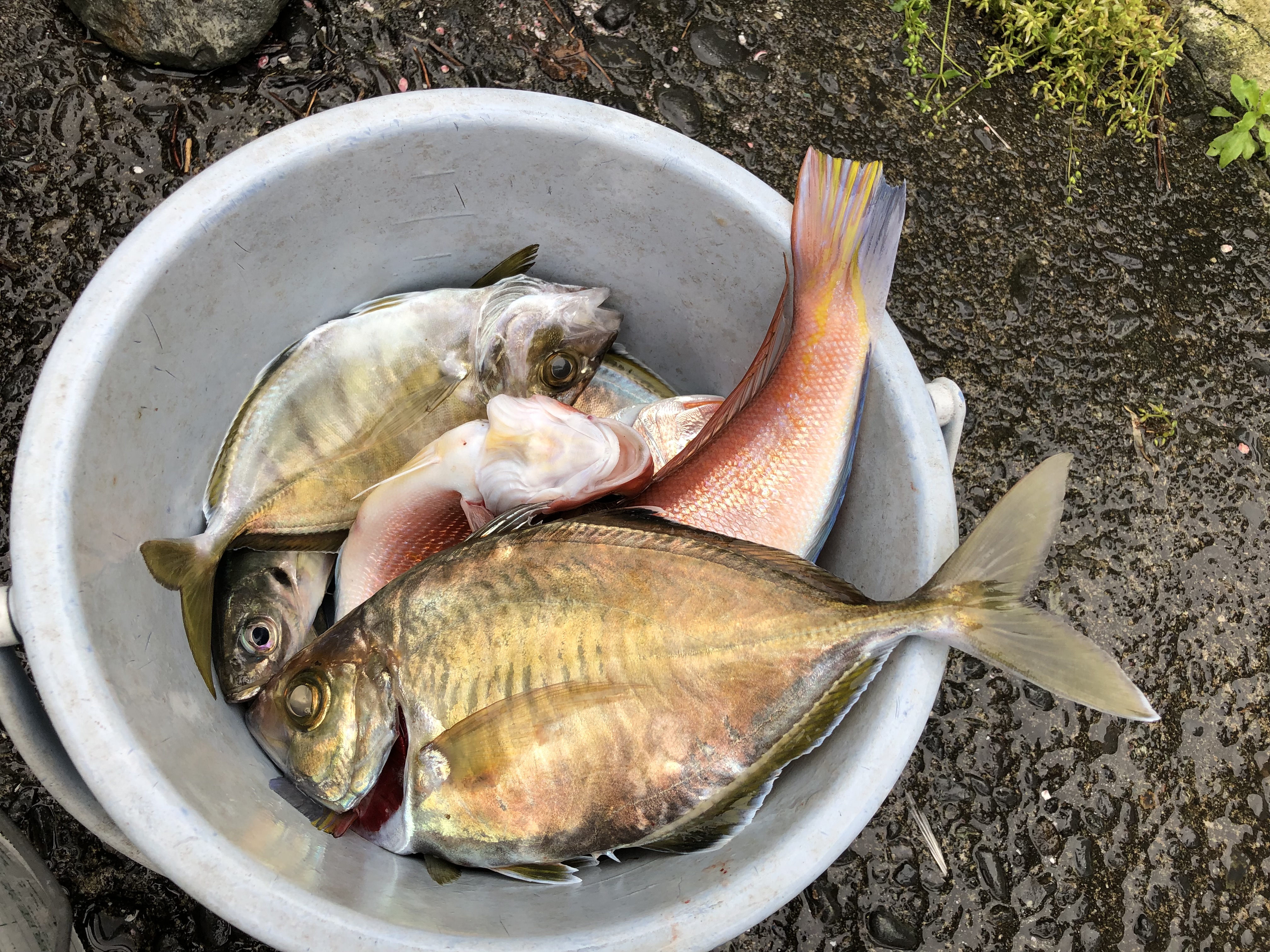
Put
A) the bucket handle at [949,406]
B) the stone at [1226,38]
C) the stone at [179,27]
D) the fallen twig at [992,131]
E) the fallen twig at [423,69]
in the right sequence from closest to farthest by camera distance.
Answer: the bucket handle at [949,406] < the stone at [179,27] < the fallen twig at [423,69] < the fallen twig at [992,131] < the stone at [1226,38]

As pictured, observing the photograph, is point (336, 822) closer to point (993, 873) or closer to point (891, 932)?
point (891, 932)

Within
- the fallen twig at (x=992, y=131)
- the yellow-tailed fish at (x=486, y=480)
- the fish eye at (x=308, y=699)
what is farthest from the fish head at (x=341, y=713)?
the fallen twig at (x=992, y=131)

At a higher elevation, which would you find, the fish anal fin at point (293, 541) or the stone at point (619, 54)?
the stone at point (619, 54)

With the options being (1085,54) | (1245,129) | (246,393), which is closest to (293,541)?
(246,393)

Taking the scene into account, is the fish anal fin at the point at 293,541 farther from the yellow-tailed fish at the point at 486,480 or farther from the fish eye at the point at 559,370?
the fish eye at the point at 559,370

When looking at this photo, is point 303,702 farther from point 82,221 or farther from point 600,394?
point 82,221

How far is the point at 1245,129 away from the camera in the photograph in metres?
2.55

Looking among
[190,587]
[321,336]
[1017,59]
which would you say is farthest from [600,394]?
[1017,59]

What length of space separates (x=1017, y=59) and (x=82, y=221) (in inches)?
98.1

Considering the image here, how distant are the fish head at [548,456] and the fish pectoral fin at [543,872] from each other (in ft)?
1.81

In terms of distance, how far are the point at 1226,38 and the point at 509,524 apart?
2748mm

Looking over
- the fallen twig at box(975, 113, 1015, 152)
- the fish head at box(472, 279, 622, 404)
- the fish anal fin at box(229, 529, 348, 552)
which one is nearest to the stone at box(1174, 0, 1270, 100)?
the fallen twig at box(975, 113, 1015, 152)

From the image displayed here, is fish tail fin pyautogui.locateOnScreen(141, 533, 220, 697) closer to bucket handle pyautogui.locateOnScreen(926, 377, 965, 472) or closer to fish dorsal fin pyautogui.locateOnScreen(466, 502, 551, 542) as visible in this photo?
fish dorsal fin pyautogui.locateOnScreen(466, 502, 551, 542)

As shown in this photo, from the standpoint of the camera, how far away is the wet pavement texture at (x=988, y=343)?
6.54 feet
